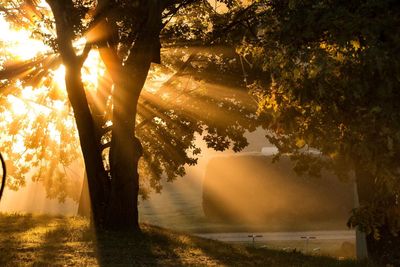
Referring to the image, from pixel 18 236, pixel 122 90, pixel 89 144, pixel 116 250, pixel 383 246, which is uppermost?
pixel 122 90

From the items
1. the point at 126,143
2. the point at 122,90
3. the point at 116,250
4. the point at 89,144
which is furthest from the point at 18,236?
the point at 122,90

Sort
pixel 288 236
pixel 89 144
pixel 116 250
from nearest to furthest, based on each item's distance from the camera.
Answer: pixel 116 250 → pixel 89 144 → pixel 288 236

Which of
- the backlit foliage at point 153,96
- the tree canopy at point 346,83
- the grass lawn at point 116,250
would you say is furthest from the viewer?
the backlit foliage at point 153,96

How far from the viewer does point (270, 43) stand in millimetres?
10391

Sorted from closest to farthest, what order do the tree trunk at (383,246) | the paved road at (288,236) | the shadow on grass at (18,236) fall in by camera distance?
the shadow on grass at (18,236), the tree trunk at (383,246), the paved road at (288,236)

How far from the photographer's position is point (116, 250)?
546 inches

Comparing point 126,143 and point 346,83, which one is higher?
point 126,143

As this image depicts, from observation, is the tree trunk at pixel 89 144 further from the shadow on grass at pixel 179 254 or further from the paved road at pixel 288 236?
the paved road at pixel 288 236

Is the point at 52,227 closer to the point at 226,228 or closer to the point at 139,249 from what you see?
the point at 139,249

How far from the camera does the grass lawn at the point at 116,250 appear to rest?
12.3 m

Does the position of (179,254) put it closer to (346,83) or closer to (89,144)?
(89,144)

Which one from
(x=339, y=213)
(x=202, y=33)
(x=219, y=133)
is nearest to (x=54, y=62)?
(x=202, y=33)

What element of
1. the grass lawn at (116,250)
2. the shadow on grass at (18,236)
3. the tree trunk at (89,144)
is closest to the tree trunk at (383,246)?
the grass lawn at (116,250)

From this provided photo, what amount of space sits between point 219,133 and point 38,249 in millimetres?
11674
